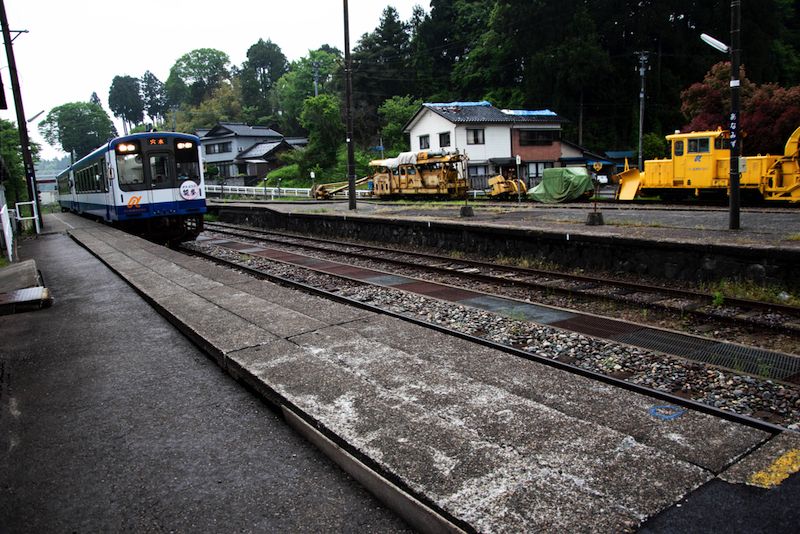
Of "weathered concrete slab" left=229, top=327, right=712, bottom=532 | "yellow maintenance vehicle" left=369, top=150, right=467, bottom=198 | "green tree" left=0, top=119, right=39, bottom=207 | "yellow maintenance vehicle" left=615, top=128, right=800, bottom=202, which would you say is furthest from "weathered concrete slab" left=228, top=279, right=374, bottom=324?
"green tree" left=0, top=119, right=39, bottom=207

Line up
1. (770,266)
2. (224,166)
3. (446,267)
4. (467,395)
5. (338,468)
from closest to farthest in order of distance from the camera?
1. (338,468)
2. (467,395)
3. (770,266)
4. (446,267)
5. (224,166)

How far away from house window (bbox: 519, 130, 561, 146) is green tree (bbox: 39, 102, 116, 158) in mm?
83685

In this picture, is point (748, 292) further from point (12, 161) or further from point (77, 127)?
point (77, 127)

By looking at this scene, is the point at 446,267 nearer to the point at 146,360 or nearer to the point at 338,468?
the point at 146,360

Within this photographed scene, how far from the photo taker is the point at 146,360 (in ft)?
18.1

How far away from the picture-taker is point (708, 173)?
1917 centimetres

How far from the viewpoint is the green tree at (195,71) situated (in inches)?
4110

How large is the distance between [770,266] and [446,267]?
19.2 feet

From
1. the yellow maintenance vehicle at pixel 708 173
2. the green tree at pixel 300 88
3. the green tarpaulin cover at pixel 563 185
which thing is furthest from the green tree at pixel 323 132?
the yellow maintenance vehicle at pixel 708 173

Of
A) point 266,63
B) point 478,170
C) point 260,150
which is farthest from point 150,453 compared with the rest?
point 266,63

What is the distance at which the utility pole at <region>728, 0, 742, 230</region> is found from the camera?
10680 millimetres

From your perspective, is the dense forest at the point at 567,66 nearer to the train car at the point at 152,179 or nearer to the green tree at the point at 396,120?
the green tree at the point at 396,120

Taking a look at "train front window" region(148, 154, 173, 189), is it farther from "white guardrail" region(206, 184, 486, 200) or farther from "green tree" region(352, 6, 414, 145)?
"green tree" region(352, 6, 414, 145)

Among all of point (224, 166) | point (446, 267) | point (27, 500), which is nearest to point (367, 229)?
point (446, 267)
